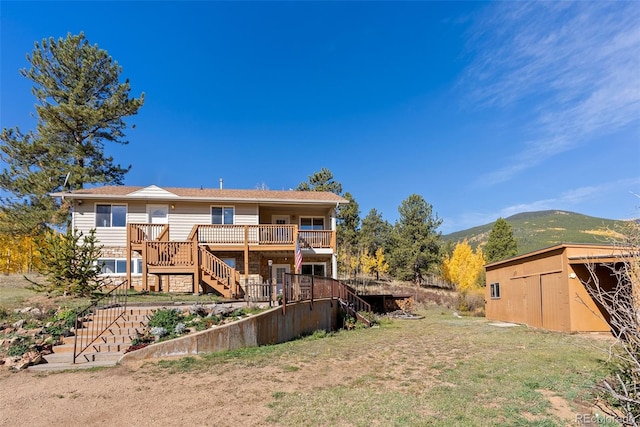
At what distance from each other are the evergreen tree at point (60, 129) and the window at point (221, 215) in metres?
10.4

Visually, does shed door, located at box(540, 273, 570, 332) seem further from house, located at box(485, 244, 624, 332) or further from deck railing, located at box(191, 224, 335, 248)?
deck railing, located at box(191, 224, 335, 248)

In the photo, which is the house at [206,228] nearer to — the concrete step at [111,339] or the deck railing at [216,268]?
the deck railing at [216,268]

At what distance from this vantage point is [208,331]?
901 cm

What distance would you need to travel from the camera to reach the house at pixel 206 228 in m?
18.5

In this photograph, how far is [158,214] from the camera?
66.2 ft

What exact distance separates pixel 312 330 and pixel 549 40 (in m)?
13.2

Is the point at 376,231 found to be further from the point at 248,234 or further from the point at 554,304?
the point at 554,304

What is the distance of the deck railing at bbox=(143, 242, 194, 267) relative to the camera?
15562mm

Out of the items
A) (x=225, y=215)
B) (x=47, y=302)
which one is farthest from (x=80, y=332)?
(x=225, y=215)

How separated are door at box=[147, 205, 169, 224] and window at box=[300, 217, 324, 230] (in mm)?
7298

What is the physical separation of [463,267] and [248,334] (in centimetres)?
3221

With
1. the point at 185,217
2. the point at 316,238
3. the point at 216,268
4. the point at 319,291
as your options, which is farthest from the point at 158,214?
the point at 319,291

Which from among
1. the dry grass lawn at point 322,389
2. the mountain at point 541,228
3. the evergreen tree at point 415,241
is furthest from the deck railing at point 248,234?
the mountain at point 541,228

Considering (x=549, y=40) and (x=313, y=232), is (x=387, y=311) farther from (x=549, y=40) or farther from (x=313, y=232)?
(x=549, y=40)
